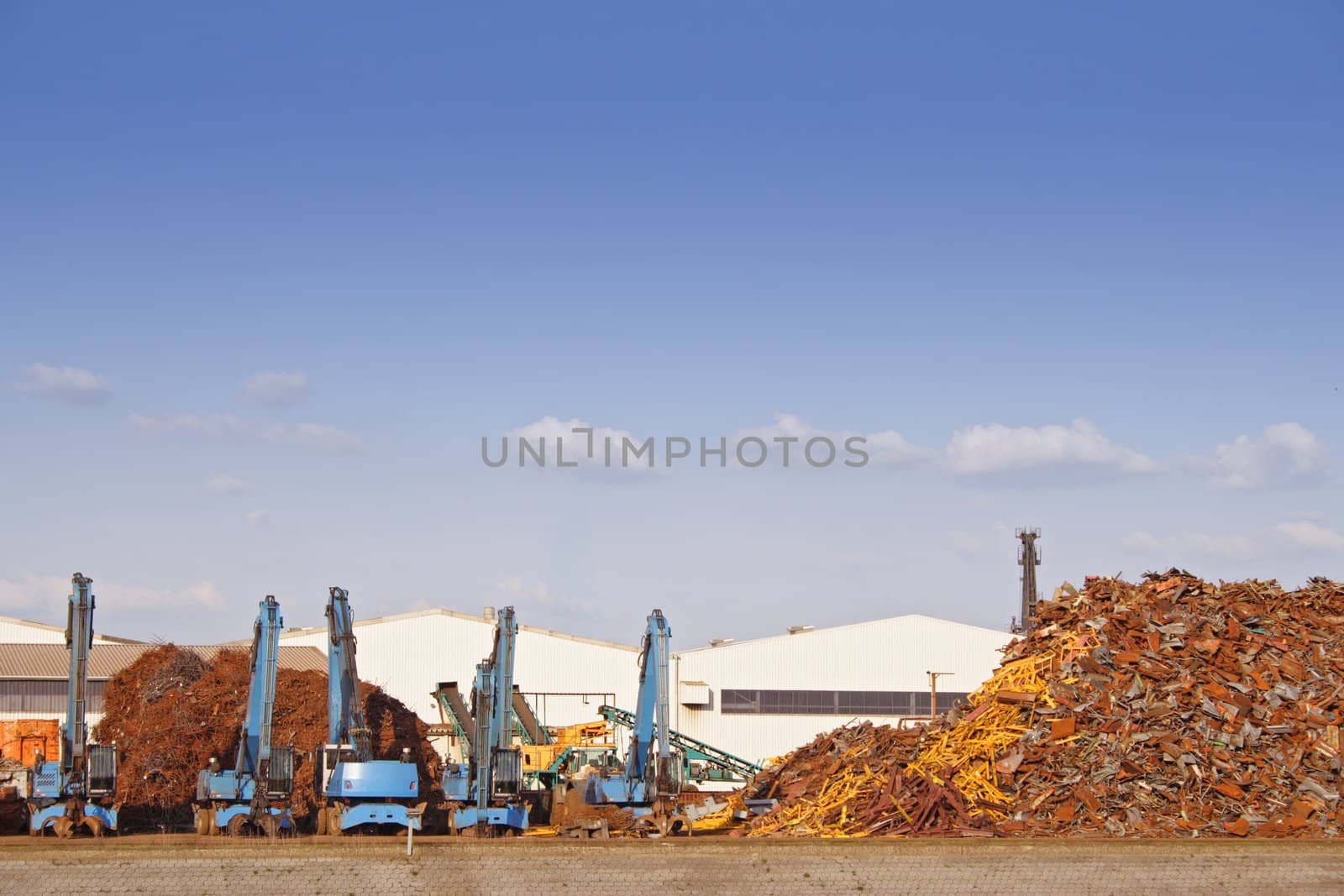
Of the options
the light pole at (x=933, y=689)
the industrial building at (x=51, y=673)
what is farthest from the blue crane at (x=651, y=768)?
the industrial building at (x=51, y=673)

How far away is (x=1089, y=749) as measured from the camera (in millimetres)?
28672

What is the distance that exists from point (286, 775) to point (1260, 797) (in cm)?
2040

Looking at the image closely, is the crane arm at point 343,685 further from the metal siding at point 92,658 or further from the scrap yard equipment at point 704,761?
the metal siding at point 92,658

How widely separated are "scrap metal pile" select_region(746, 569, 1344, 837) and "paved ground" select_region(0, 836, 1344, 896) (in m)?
2.59

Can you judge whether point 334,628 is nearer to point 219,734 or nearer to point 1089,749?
point 219,734

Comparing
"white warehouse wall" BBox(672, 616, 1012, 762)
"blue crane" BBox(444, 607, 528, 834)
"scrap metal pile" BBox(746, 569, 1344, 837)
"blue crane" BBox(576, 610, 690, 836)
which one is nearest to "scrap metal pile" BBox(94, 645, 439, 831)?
"blue crane" BBox(444, 607, 528, 834)

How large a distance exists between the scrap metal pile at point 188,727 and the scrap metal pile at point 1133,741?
1092cm

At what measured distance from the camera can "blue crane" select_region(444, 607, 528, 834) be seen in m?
30.5

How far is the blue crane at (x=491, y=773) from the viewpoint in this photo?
1200 inches

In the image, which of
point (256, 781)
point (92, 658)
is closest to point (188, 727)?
point (256, 781)

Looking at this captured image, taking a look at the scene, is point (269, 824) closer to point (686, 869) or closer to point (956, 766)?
point (686, 869)

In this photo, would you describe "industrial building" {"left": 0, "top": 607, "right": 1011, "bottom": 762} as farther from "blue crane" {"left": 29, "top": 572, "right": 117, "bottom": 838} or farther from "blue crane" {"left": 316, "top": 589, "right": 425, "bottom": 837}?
"blue crane" {"left": 29, "top": 572, "right": 117, "bottom": 838}

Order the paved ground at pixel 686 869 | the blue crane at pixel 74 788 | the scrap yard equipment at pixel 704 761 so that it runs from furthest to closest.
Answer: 1. the scrap yard equipment at pixel 704 761
2. the blue crane at pixel 74 788
3. the paved ground at pixel 686 869

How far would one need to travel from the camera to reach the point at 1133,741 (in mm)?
28578
